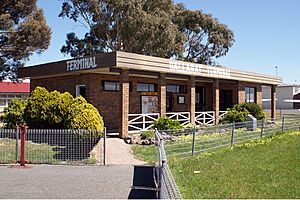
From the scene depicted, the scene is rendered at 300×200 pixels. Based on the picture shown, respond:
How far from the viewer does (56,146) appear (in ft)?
40.8

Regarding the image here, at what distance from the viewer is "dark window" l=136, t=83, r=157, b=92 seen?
22766 millimetres

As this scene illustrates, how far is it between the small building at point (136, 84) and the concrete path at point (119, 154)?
1.40m

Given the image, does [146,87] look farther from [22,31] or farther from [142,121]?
[22,31]

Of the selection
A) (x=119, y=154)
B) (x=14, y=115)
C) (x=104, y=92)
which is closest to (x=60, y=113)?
(x=119, y=154)

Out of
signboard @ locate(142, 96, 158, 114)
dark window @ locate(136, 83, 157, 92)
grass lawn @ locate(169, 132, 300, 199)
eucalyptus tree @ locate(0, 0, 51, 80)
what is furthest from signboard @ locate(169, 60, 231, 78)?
eucalyptus tree @ locate(0, 0, 51, 80)

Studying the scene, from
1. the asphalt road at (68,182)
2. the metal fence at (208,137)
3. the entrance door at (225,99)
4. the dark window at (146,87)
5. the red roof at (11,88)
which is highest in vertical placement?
the red roof at (11,88)

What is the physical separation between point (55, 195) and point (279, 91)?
6390cm

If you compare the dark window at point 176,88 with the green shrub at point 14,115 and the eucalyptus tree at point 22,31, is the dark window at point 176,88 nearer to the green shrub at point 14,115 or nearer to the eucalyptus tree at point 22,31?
the green shrub at point 14,115

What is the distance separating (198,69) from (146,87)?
3.28 metres

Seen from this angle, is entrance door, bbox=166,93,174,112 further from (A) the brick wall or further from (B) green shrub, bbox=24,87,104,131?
(B) green shrub, bbox=24,87,104,131

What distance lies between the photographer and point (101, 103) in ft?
67.8

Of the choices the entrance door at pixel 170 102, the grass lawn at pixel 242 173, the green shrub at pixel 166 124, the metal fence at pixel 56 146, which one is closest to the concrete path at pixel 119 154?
the metal fence at pixel 56 146

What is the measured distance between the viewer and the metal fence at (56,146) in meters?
12.1

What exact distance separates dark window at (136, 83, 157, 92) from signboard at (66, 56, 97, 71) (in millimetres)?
4585
